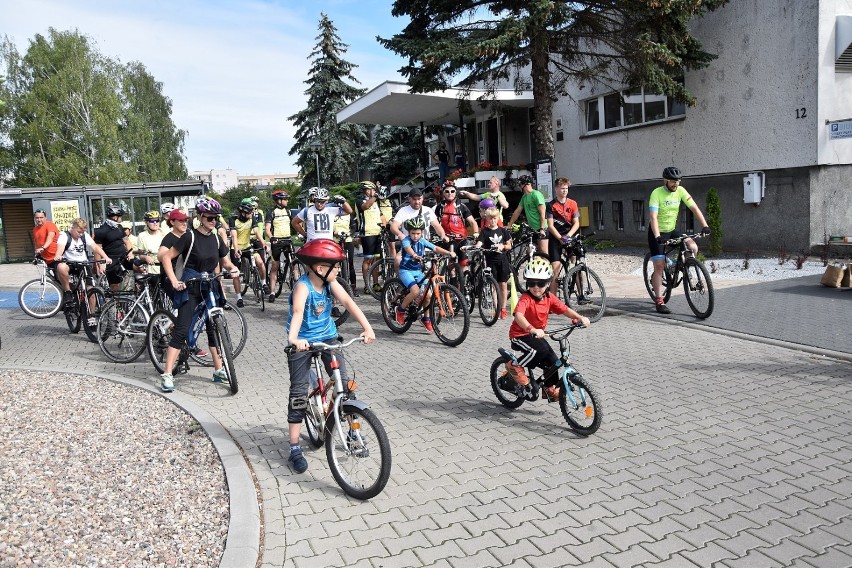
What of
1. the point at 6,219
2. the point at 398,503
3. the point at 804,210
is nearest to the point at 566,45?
the point at 804,210

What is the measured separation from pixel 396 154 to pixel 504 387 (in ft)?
112

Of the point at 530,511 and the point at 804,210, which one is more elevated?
the point at 804,210

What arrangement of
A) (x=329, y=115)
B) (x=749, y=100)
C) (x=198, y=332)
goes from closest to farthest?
1. (x=198, y=332)
2. (x=749, y=100)
3. (x=329, y=115)

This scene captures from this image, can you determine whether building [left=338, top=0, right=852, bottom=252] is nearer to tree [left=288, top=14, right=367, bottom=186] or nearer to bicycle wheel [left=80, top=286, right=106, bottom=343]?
bicycle wheel [left=80, top=286, right=106, bottom=343]

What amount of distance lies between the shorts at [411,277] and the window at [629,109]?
1162 centimetres

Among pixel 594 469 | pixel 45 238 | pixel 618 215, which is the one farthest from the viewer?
pixel 618 215

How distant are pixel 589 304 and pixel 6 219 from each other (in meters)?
31.2

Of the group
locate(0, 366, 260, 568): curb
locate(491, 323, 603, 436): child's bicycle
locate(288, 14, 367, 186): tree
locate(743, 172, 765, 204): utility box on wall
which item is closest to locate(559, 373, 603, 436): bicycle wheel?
locate(491, 323, 603, 436): child's bicycle

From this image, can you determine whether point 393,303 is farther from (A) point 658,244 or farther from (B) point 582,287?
(A) point 658,244

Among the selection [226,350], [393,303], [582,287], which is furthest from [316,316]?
[582,287]

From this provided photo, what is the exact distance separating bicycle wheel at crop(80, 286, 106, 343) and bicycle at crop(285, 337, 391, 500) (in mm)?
7247

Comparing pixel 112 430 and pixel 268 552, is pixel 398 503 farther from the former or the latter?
pixel 112 430

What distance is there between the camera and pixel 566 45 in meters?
17.8

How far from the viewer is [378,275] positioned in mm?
12727
